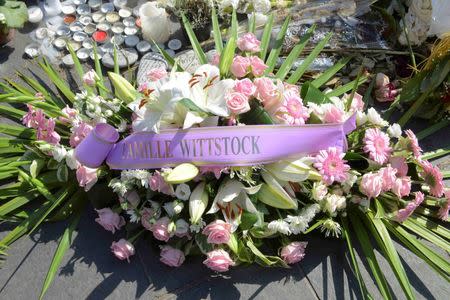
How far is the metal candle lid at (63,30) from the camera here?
2.91m

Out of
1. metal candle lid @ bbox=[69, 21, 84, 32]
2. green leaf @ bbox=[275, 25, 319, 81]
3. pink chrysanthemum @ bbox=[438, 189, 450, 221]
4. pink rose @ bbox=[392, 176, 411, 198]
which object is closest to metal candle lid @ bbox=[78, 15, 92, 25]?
metal candle lid @ bbox=[69, 21, 84, 32]

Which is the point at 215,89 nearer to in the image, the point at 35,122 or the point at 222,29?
the point at 35,122

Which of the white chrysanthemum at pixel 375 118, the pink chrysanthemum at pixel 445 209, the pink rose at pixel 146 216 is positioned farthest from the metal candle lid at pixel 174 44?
the pink chrysanthemum at pixel 445 209

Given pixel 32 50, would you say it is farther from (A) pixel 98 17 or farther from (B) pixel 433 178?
(B) pixel 433 178

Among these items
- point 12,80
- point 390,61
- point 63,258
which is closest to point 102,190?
point 63,258

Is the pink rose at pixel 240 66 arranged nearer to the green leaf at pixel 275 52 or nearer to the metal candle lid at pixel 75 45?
the green leaf at pixel 275 52

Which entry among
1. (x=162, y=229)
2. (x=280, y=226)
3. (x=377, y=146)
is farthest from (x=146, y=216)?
(x=377, y=146)

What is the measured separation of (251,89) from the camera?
1937mm

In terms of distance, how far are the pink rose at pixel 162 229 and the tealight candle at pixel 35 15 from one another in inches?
66.8

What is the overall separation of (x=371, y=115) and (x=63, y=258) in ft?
4.79

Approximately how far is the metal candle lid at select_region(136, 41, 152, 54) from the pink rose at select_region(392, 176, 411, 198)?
159 cm

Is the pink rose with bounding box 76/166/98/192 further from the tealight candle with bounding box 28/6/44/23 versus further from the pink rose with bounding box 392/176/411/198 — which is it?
the tealight candle with bounding box 28/6/44/23

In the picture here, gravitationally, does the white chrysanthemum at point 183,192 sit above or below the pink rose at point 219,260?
above

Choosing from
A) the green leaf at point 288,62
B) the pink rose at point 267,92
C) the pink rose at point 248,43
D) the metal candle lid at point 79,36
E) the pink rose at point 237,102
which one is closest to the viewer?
the pink rose at point 237,102
